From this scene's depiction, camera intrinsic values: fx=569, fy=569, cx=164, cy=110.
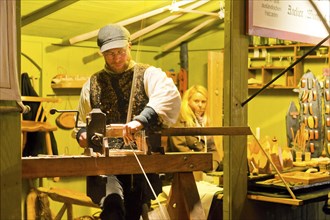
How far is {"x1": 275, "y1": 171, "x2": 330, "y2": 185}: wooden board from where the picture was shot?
3971mm

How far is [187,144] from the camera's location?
230 inches

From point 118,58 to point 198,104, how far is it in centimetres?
285

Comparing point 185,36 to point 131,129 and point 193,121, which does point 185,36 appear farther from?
point 131,129

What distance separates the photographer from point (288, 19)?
4039 millimetres

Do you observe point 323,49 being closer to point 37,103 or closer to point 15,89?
point 37,103

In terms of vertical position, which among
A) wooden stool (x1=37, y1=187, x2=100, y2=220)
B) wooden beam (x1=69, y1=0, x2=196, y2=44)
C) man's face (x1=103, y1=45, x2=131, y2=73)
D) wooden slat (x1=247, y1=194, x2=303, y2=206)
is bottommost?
wooden stool (x1=37, y1=187, x2=100, y2=220)

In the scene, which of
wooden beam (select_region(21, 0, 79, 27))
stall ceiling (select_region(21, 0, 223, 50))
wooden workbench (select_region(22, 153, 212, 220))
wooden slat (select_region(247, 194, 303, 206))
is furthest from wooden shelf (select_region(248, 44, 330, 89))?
wooden workbench (select_region(22, 153, 212, 220))

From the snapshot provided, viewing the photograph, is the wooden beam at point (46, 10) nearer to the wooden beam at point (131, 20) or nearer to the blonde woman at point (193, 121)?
the wooden beam at point (131, 20)

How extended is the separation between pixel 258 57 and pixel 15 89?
555 centimetres

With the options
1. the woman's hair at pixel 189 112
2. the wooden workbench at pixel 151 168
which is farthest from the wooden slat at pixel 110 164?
the woman's hair at pixel 189 112

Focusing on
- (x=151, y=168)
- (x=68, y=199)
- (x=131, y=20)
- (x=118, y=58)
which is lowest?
(x=68, y=199)

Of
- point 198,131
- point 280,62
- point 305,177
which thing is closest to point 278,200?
point 305,177

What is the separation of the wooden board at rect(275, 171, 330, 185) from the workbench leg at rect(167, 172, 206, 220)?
4.48ft

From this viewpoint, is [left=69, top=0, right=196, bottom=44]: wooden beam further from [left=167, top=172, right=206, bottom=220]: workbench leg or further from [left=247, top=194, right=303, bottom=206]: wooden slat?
[left=167, top=172, right=206, bottom=220]: workbench leg
